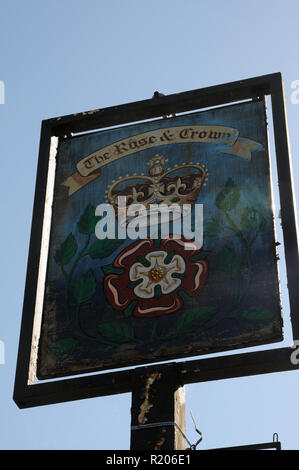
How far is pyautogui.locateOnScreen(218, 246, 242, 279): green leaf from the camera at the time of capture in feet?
26.1

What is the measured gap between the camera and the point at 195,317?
779 cm

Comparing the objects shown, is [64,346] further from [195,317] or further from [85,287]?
[195,317]

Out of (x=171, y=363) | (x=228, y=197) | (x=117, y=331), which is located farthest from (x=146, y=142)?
Result: (x=171, y=363)

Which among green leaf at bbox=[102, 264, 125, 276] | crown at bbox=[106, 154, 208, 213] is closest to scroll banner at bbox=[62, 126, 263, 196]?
crown at bbox=[106, 154, 208, 213]

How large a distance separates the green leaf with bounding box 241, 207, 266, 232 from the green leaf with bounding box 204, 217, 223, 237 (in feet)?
0.59

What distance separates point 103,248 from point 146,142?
1122 millimetres

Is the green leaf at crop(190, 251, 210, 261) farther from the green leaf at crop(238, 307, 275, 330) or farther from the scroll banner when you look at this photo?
the scroll banner

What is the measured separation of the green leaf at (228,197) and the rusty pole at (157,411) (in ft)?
5.03

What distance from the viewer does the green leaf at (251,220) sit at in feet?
26.8

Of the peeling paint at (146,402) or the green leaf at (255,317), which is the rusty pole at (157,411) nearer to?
the peeling paint at (146,402)

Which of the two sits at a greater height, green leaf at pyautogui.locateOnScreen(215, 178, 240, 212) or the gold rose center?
green leaf at pyautogui.locateOnScreen(215, 178, 240, 212)

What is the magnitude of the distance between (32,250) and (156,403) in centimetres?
193

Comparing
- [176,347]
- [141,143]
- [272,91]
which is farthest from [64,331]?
[272,91]

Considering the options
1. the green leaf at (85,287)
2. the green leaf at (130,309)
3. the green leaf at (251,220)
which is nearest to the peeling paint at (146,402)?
the green leaf at (130,309)
